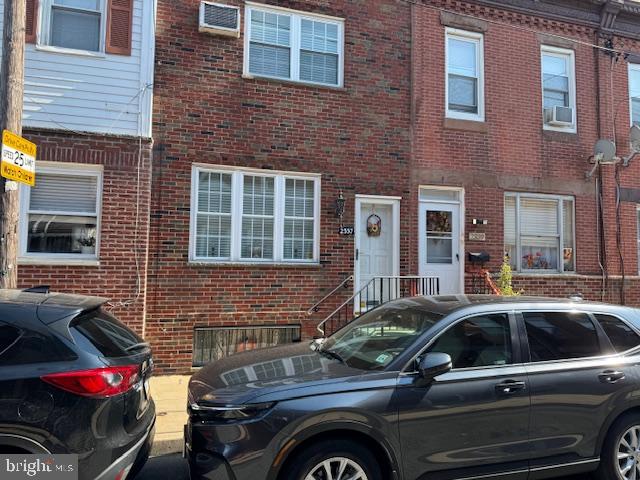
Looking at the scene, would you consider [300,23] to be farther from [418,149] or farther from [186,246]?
[186,246]

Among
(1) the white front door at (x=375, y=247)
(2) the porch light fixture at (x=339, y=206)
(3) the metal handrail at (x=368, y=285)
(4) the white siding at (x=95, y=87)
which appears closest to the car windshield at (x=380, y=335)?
(3) the metal handrail at (x=368, y=285)

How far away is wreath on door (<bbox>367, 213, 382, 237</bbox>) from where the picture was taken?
9.16 metres

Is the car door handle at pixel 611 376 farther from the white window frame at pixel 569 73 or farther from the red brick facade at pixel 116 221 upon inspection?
the white window frame at pixel 569 73

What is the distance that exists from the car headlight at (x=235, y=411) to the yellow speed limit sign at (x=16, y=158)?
3089 mm

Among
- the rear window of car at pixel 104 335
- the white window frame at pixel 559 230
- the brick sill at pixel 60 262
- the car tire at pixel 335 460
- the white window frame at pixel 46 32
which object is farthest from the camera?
the white window frame at pixel 559 230

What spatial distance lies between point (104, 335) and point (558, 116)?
10.1m

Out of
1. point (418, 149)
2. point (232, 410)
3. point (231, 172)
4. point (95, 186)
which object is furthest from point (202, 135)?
point (232, 410)

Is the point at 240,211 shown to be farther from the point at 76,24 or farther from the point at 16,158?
the point at 16,158

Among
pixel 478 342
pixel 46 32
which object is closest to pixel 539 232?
pixel 478 342

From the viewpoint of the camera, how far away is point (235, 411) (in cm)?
321

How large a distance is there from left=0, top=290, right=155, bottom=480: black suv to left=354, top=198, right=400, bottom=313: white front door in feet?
19.6

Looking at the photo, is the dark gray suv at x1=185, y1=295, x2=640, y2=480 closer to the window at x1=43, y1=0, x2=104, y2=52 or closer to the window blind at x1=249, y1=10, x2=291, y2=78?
the window blind at x1=249, y1=10, x2=291, y2=78

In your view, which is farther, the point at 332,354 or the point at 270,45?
the point at 270,45

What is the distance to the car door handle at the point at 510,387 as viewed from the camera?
3.62 meters
